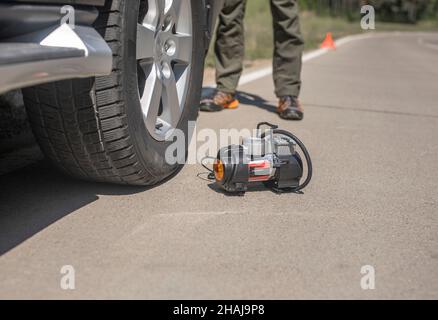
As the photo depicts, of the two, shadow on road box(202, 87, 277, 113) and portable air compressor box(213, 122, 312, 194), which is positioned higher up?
portable air compressor box(213, 122, 312, 194)

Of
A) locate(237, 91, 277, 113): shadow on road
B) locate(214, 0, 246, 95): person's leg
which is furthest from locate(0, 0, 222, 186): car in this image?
locate(237, 91, 277, 113): shadow on road

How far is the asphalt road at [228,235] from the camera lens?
187cm

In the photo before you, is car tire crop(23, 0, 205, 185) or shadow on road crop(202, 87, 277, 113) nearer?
car tire crop(23, 0, 205, 185)

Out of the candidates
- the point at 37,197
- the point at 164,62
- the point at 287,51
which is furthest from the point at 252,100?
the point at 37,197

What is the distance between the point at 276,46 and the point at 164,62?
2.03 metres

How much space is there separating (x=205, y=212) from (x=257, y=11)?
35802 mm

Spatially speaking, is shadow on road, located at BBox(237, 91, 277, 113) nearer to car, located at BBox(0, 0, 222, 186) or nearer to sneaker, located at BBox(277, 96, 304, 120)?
sneaker, located at BBox(277, 96, 304, 120)

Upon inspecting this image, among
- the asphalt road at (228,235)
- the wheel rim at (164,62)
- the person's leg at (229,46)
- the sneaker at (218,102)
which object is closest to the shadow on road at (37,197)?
the asphalt road at (228,235)

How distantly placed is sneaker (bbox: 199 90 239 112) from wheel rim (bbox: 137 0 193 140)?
154 centimetres

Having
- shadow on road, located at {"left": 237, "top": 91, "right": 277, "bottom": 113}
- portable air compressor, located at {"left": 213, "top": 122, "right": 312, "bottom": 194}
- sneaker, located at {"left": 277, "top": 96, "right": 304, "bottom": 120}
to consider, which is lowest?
shadow on road, located at {"left": 237, "top": 91, "right": 277, "bottom": 113}

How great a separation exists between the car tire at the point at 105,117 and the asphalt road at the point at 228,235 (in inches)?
6.3

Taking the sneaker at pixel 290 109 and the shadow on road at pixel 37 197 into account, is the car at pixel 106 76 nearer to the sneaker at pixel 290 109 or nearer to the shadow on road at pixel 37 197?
the shadow on road at pixel 37 197

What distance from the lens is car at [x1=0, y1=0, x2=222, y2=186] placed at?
74.7 inches

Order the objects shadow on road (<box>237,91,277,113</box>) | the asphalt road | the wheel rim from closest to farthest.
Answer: the asphalt road
the wheel rim
shadow on road (<box>237,91,277,113</box>)
